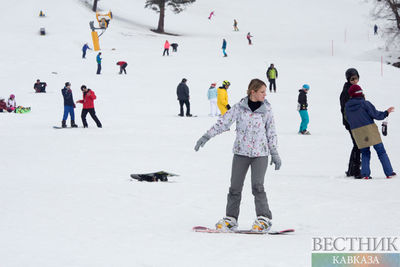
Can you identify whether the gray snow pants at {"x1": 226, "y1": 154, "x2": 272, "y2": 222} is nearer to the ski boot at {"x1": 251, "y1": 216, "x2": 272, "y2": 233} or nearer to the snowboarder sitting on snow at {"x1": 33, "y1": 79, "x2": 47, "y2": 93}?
the ski boot at {"x1": 251, "y1": 216, "x2": 272, "y2": 233}

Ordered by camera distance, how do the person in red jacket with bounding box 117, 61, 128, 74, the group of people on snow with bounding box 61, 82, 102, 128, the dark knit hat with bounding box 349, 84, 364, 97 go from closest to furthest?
the dark knit hat with bounding box 349, 84, 364, 97 < the group of people on snow with bounding box 61, 82, 102, 128 < the person in red jacket with bounding box 117, 61, 128, 74

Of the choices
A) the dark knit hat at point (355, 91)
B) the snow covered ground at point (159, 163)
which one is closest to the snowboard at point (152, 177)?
the snow covered ground at point (159, 163)

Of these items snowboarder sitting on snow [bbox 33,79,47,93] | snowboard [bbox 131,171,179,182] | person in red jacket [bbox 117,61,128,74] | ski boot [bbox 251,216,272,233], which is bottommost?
snowboard [bbox 131,171,179,182]

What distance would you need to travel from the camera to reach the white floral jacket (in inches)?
260

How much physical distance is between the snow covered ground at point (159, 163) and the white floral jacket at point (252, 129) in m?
0.93

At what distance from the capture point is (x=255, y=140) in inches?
260

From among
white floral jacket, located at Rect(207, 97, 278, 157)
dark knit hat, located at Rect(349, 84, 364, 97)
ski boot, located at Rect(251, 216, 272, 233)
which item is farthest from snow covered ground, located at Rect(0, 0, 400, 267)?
dark knit hat, located at Rect(349, 84, 364, 97)

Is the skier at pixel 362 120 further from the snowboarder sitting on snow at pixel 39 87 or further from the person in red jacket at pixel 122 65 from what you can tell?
the person in red jacket at pixel 122 65

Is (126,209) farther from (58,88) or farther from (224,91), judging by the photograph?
(58,88)

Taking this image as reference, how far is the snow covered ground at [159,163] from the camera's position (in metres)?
6.18

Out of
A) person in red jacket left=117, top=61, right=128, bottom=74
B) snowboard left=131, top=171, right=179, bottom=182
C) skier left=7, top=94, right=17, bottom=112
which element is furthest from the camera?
person in red jacket left=117, top=61, right=128, bottom=74

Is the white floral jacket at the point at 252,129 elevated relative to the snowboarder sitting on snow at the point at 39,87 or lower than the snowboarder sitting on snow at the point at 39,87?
lower

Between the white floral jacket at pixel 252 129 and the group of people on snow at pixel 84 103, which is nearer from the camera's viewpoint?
the white floral jacket at pixel 252 129

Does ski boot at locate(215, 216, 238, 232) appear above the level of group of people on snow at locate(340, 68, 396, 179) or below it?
below
